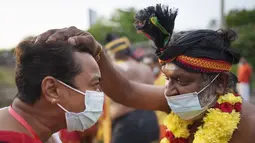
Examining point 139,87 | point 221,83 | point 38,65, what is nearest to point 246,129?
point 221,83

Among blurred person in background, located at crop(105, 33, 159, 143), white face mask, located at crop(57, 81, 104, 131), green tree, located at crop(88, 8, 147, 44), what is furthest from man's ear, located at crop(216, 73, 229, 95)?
green tree, located at crop(88, 8, 147, 44)

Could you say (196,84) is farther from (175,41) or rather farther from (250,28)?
(250,28)

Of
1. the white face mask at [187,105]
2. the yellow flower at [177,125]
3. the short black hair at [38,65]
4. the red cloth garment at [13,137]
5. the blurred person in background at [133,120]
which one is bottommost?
the blurred person in background at [133,120]

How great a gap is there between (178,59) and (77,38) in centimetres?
72

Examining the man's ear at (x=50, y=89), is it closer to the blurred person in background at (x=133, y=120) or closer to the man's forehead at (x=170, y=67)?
the man's forehead at (x=170, y=67)

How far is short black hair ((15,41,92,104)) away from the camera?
200 cm

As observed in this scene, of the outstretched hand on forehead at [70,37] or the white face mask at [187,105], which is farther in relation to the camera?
the white face mask at [187,105]

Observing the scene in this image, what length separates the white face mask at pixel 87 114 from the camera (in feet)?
7.10

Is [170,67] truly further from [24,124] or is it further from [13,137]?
[13,137]

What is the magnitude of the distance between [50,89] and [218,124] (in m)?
1.10

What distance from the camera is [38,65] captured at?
78.6 inches

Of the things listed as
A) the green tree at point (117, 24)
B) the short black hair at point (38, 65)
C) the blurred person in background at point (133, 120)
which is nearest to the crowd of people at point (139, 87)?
the short black hair at point (38, 65)

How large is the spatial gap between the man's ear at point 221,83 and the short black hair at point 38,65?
103 centimetres

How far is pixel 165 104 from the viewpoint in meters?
2.90
